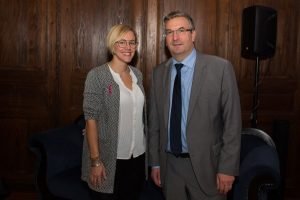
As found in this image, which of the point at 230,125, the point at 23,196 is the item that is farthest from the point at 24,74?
the point at 230,125

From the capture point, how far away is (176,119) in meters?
2.06

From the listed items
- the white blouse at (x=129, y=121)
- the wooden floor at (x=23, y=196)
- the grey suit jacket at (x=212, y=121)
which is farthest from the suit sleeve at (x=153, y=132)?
the wooden floor at (x=23, y=196)

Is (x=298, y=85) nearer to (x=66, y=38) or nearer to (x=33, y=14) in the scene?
(x=66, y=38)

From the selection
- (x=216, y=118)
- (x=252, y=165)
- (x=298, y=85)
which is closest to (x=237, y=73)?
(x=298, y=85)

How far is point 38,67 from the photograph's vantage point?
377cm

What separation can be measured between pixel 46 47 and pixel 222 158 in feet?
7.99

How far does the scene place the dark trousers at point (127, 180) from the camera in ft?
7.17

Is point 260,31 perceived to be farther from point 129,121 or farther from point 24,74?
point 24,74

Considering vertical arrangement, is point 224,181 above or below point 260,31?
below

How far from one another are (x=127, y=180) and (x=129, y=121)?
371 mm

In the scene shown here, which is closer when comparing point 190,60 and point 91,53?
point 190,60

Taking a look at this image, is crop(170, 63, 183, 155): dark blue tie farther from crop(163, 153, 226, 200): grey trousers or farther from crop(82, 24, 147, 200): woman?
crop(82, 24, 147, 200): woman

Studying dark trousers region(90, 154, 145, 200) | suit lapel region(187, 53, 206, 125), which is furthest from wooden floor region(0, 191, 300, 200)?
suit lapel region(187, 53, 206, 125)

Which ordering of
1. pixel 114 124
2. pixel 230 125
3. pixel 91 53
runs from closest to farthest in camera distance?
pixel 230 125 < pixel 114 124 < pixel 91 53
